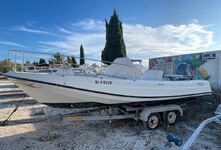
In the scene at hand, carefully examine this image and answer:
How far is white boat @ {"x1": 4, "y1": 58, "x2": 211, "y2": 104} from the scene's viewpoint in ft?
13.0

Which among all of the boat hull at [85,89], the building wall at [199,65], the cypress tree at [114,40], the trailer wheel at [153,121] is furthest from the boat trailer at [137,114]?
the cypress tree at [114,40]

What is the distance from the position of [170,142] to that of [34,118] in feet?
Result: 14.9

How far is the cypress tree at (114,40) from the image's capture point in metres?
17.4

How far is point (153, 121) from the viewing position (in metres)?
5.08

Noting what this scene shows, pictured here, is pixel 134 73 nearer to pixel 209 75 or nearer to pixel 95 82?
pixel 95 82

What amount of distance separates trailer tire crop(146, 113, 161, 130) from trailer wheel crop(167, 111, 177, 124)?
0.36 metres

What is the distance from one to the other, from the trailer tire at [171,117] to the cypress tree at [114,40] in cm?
1227

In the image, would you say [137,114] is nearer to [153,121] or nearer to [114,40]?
[153,121]

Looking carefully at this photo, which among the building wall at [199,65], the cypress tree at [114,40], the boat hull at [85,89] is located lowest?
the boat hull at [85,89]

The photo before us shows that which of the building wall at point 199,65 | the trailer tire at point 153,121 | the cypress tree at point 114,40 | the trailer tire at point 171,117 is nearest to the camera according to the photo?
the trailer tire at point 153,121

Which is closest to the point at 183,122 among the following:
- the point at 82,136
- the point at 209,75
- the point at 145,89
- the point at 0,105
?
the point at 145,89

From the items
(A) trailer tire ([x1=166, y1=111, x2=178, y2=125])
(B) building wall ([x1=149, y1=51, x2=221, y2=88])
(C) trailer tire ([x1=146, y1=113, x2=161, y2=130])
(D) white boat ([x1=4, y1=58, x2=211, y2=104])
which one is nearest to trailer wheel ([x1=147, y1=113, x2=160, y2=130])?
(C) trailer tire ([x1=146, y1=113, x2=161, y2=130])

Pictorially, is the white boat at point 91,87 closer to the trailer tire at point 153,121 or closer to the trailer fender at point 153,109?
the trailer fender at point 153,109

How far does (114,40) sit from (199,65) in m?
9.81
